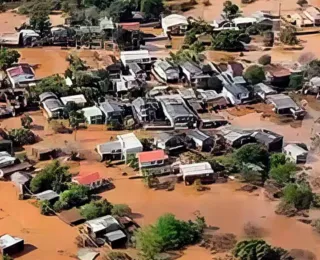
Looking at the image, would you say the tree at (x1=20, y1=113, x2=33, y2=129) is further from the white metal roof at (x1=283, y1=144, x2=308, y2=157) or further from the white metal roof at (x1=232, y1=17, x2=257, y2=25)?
the white metal roof at (x1=232, y1=17, x2=257, y2=25)

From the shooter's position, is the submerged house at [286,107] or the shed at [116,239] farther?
the submerged house at [286,107]

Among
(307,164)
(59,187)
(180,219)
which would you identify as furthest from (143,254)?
(307,164)

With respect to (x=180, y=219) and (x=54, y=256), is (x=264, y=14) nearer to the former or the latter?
(x=180, y=219)

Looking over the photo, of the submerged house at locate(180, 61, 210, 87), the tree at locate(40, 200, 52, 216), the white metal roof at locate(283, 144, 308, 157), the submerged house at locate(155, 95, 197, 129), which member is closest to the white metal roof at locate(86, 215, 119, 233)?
the tree at locate(40, 200, 52, 216)

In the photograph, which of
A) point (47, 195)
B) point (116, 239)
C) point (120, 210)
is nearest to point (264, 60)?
point (120, 210)

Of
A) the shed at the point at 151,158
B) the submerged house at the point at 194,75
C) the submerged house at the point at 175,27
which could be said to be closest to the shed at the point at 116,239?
the shed at the point at 151,158

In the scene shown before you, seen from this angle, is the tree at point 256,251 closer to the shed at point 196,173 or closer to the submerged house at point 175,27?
the shed at point 196,173

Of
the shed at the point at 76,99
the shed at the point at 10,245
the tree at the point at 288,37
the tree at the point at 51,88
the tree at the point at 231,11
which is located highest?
the tree at the point at 231,11
